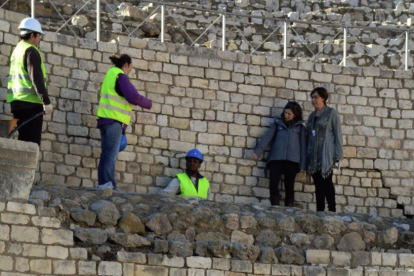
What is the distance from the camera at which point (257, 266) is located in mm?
14922

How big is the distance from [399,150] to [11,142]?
7755 mm

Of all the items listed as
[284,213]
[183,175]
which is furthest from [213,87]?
[284,213]

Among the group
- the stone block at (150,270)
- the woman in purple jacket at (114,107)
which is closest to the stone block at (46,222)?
the stone block at (150,270)

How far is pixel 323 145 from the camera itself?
725 inches

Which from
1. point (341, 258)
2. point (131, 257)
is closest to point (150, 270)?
point (131, 257)

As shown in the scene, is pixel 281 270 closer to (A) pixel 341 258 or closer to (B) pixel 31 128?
(A) pixel 341 258

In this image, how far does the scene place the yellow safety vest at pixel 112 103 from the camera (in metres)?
16.8

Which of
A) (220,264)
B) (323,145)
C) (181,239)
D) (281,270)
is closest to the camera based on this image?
(220,264)

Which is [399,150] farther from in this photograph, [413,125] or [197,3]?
[197,3]

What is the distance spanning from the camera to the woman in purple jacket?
16.6 meters

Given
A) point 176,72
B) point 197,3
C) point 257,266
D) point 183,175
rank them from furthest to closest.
Result: 1. point 197,3
2. point 176,72
3. point 183,175
4. point 257,266

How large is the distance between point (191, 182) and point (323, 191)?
1825mm

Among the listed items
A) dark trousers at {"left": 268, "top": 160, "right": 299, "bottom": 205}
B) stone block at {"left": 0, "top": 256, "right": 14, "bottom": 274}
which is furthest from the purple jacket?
stone block at {"left": 0, "top": 256, "right": 14, "bottom": 274}

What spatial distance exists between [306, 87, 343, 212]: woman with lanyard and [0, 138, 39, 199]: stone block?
539 centimetres
